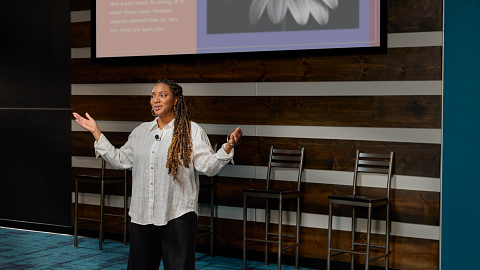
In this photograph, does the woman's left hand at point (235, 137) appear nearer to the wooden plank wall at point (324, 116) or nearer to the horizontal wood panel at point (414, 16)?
the wooden plank wall at point (324, 116)

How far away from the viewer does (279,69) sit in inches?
182

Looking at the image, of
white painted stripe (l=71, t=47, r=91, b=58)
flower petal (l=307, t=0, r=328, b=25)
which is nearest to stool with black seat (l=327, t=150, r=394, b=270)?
flower petal (l=307, t=0, r=328, b=25)

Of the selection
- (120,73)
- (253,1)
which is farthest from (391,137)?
(120,73)

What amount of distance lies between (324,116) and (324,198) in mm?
726

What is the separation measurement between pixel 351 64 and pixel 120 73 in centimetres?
243

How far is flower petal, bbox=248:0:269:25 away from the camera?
463 cm

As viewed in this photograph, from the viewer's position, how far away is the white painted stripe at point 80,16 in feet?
18.1

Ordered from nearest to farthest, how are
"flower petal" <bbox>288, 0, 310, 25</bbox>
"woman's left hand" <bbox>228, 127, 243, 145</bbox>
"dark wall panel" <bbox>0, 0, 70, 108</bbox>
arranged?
"woman's left hand" <bbox>228, 127, 243, 145</bbox>, "flower petal" <bbox>288, 0, 310, 25</bbox>, "dark wall panel" <bbox>0, 0, 70, 108</bbox>

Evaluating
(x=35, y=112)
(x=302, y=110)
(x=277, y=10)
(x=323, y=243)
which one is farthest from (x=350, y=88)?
(x=35, y=112)

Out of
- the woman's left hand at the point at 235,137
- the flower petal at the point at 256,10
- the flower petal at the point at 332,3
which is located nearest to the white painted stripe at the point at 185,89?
the flower petal at the point at 256,10

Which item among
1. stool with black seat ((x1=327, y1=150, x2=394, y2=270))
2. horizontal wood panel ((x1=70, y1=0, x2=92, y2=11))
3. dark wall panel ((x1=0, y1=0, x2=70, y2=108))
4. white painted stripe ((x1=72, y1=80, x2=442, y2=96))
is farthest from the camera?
dark wall panel ((x1=0, y1=0, x2=70, y2=108))

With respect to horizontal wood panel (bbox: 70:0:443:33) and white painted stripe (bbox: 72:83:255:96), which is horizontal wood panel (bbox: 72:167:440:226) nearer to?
white painted stripe (bbox: 72:83:255:96)

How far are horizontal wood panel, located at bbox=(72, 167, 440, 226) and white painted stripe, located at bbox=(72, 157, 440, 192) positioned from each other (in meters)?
0.04

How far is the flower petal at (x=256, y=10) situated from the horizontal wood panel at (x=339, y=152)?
3.60 ft
